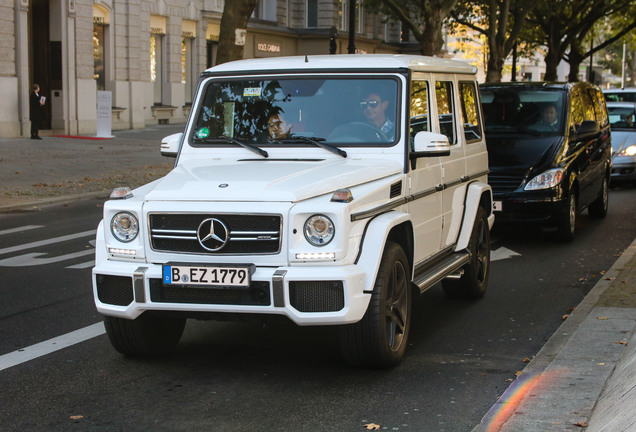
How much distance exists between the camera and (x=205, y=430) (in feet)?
16.1

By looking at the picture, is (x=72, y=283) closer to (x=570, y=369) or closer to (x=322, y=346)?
(x=322, y=346)

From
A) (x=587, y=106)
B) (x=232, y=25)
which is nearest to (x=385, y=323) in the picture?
(x=587, y=106)

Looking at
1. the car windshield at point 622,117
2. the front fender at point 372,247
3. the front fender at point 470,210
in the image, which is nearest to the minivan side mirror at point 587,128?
the front fender at point 470,210

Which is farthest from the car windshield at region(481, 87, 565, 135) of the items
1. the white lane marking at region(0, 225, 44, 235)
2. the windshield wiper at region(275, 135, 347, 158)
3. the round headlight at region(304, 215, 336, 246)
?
the round headlight at region(304, 215, 336, 246)

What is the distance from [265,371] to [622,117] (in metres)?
16.7

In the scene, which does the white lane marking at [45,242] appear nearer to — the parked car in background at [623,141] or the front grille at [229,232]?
the front grille at [229,232]

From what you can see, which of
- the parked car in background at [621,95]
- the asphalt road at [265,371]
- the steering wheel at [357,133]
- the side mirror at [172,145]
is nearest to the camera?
the asphalt road at [265,371]

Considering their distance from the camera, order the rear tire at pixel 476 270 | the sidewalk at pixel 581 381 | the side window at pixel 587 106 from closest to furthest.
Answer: the sidewalk at pixel 581 381 → the rear tire at pixel 476 270 → the side window at pixel 587 106

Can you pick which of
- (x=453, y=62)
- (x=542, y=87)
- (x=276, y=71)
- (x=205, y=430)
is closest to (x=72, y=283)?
(x=276, y=71)

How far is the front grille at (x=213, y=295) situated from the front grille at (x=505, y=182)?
21.6 ft

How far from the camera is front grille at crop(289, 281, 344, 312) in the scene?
5.41 metres

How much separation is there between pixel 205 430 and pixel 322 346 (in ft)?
6.07

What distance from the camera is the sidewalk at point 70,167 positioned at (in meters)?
17.3

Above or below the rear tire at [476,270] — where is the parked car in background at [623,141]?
above
